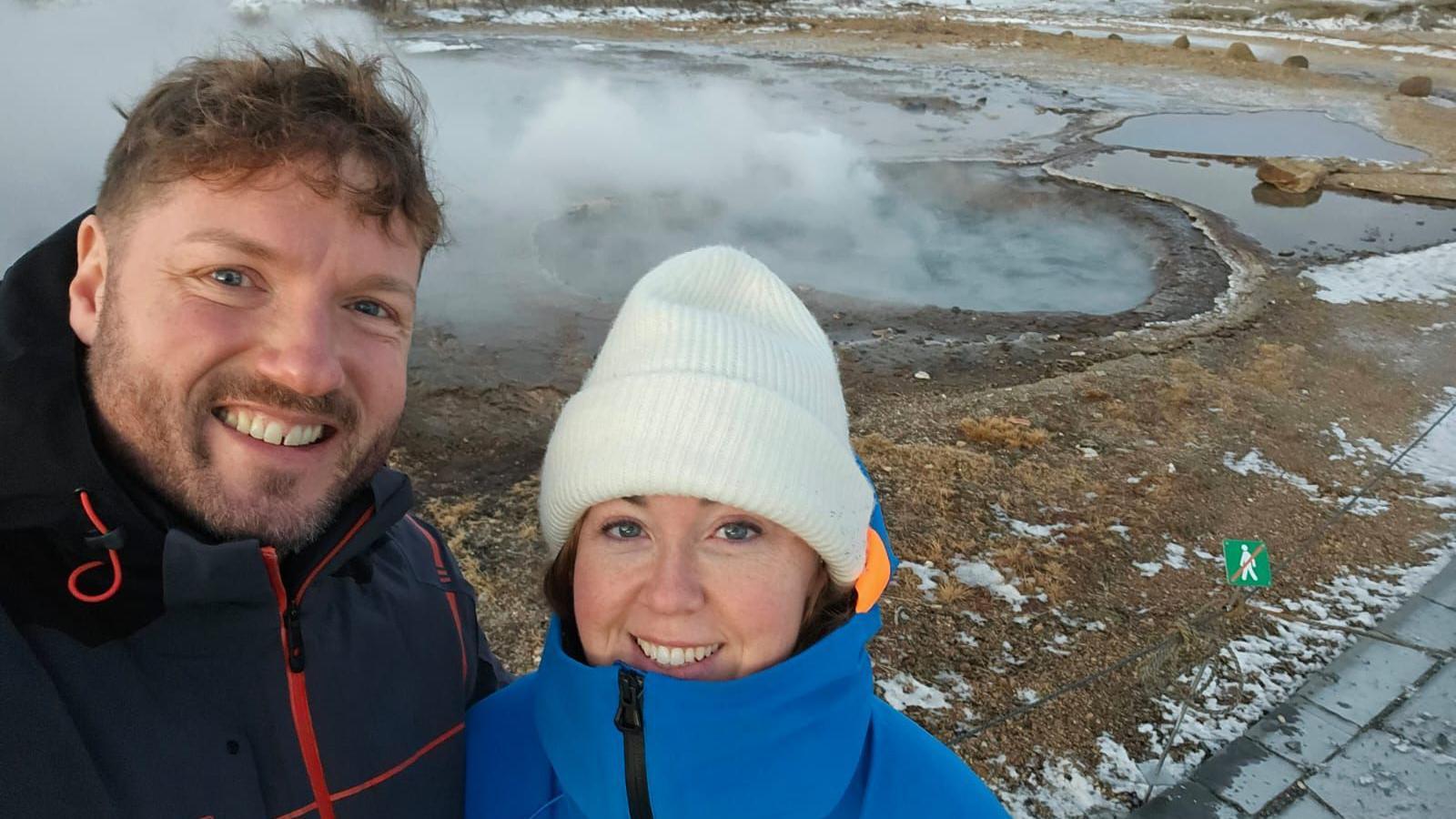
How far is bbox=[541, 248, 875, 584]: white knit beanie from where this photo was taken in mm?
1640

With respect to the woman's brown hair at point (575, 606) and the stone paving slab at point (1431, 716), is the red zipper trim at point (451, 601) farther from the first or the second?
the stone paving slab at point (1431, 716)

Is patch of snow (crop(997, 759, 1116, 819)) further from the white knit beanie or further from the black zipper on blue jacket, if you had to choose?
the black zipper on blue jacket

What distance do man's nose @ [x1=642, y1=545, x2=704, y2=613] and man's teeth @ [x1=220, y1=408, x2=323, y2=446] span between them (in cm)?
67

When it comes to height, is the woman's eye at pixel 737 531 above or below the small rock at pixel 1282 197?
above

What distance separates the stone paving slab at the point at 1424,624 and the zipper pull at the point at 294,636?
18.5 feet

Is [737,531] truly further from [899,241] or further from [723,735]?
[899,241]

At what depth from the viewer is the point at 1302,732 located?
4141 millimetres

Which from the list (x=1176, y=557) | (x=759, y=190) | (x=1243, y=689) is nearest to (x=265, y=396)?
(x=1243, y=689)

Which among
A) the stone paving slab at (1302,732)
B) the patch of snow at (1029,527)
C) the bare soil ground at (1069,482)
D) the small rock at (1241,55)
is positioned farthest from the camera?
the small rock at (1241,55)

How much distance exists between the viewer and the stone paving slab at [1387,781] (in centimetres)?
371

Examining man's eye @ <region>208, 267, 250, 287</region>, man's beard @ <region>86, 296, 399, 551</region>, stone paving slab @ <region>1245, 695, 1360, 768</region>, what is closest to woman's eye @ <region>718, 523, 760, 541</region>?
man's beard @ <region>86, 296, 399, 551</region>

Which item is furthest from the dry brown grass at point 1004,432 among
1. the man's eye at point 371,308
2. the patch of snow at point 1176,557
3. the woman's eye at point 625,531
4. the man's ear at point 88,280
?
the man's ear at point 88,280

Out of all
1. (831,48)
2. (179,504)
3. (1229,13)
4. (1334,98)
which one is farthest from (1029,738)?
(1229,13)

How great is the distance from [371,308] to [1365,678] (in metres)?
5.14
